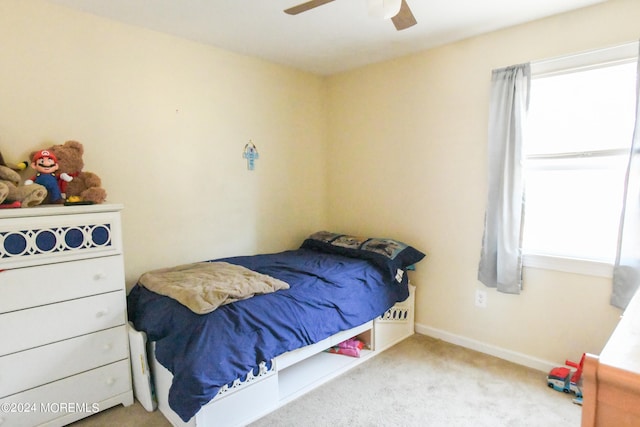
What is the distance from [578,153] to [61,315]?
314 centimetres

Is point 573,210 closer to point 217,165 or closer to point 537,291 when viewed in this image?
point 537,291

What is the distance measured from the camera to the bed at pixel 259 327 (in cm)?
169

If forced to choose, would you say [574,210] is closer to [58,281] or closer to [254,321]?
[254,321]

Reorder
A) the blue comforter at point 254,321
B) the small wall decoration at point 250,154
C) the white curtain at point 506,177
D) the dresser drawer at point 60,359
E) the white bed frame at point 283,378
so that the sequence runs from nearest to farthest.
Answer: the blue comforter at point 254,321 → the dresser drawer at point 60,359 → the white bed frame at point 283,378 → the white curtain at point 506,177 → the small wall decoration at point 250,154

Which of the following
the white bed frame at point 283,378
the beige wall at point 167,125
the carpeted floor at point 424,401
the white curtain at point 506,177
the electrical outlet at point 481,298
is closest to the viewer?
the white bed frame at point 283,378

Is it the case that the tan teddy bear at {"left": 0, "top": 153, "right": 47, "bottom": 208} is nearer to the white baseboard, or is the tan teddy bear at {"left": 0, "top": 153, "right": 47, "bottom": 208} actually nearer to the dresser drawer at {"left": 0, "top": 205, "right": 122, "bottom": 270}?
the dresser drawer at {"left": 0, "top": 205, "right": 122, "bottom": 270}

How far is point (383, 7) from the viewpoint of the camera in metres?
1.42

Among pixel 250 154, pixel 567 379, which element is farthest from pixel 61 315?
pixel 567 379

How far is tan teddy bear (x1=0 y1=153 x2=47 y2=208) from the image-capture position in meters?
1.85

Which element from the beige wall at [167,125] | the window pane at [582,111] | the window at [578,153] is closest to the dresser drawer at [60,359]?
the beige wall at [167,125]

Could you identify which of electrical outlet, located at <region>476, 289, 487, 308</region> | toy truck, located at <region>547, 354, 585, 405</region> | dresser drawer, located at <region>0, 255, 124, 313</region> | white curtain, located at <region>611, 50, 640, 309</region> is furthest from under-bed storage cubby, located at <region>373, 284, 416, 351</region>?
dresser drawer, located at <region>0, 255, 124, 313</region>

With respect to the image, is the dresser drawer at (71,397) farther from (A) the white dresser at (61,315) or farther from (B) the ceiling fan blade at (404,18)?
(B) the ceiling fan blade at (404,18)

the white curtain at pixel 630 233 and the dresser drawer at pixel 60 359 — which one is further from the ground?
the white curtain at pixel 630 233

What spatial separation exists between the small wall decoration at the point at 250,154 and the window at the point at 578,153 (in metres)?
2.10
